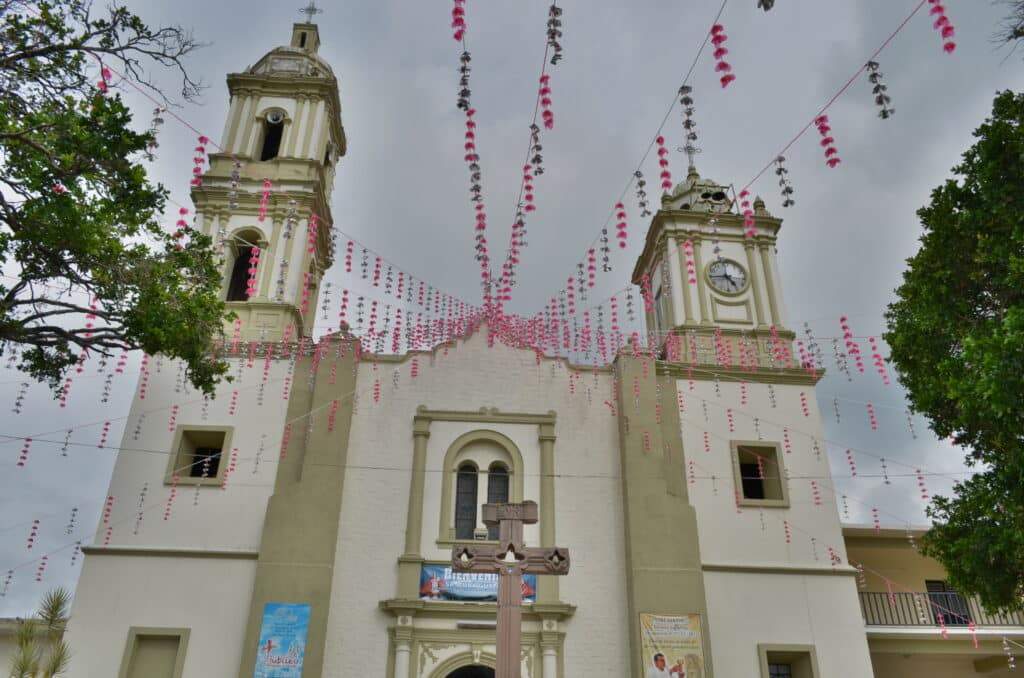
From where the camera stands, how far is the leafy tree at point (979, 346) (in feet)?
30.3

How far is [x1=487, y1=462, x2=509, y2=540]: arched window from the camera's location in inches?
590

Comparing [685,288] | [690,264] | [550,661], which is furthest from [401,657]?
[690,264]

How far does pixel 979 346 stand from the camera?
30.2 feet

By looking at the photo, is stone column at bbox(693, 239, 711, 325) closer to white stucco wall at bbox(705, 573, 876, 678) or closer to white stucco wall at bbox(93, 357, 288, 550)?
white stucco wall at bbox(705, 573, 876, 678)

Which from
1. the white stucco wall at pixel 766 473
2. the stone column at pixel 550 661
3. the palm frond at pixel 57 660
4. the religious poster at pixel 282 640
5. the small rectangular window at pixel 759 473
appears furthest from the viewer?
the small rectangular window at pixel 759 473

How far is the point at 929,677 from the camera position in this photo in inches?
599

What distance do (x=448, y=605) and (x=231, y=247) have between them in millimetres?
9176

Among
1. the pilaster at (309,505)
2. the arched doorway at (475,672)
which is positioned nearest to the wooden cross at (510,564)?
the pilaster at (309,505)

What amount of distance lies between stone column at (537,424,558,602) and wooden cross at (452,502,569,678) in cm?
420

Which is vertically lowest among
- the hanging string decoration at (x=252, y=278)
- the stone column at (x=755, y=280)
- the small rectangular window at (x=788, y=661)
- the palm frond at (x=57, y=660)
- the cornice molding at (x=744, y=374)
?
the palm frond at (x=57, y=660)

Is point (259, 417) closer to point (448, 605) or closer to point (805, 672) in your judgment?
point (448, 605)

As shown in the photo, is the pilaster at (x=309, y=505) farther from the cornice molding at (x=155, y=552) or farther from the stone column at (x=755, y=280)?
the stone column at (x=755, y=280)

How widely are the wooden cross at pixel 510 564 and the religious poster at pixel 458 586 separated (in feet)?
12.6

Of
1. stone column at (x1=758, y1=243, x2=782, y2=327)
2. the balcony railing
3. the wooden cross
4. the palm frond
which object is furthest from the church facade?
the wooden cross
